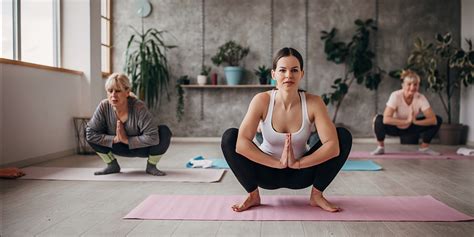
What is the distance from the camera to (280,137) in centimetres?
230

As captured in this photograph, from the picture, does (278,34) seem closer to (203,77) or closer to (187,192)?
(203,77)

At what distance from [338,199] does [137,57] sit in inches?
179

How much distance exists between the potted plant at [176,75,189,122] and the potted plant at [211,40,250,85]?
55 cm

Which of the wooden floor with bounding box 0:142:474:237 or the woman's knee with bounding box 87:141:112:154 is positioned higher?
the woman's knee with bounding box 87:141:112:154

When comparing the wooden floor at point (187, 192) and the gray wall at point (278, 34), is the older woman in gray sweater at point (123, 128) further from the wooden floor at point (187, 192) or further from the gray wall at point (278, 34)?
the gray wall at point (278, 34)

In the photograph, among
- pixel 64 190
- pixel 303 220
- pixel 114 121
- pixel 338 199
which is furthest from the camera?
pixel 114 121

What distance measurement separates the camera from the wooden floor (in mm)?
1978

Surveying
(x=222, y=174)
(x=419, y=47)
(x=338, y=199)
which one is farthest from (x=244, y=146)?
(x=419, y=47)

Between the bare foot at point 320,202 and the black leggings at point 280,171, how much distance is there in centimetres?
4

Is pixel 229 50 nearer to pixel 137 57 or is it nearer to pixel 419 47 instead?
pixel 137 57

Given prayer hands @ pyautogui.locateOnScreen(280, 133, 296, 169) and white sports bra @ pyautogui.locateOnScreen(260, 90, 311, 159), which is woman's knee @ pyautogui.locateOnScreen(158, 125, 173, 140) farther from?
prayer hands @ pyautogui.locateOnScreen(280, 133, 296, 169)

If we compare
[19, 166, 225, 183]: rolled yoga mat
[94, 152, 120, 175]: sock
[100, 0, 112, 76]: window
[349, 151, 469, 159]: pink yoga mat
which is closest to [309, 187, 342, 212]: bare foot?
[19, 166, 225, 183]: rolled yoga mat

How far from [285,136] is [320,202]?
0.44 metres

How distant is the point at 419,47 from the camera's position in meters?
6.24
